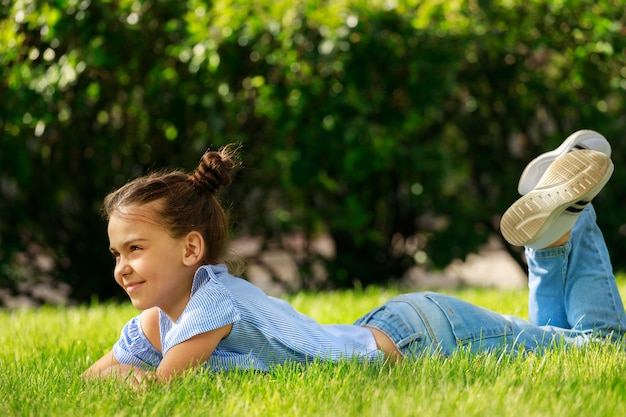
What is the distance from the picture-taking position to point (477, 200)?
21.2 feet

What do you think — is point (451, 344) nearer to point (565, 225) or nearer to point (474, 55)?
point (565, 225)

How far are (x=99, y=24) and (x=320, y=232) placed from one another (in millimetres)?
2186

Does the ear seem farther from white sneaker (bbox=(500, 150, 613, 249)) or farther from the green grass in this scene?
white sneaker (bbox=(500, 150, 613, 249))

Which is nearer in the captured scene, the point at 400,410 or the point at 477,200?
the point at 400,410

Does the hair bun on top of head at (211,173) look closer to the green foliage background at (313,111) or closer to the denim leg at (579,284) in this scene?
the denim leg at (579,284)

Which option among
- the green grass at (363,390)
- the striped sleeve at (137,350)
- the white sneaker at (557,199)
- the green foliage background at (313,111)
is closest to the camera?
the green grass at (363,390)

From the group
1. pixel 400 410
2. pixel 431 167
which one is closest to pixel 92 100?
pixel 431 167

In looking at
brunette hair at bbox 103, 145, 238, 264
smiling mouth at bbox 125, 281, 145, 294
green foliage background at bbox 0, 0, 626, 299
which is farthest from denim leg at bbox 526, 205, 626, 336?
green foliage background at bbox 0, 0, 626, 299

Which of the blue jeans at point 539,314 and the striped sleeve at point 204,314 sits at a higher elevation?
the striped sleeve at point 204,314

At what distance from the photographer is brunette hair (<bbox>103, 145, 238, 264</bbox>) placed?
2.51 meters

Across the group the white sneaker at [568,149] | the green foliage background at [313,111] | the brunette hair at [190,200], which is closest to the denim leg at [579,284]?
the white sneaker at [568,149]

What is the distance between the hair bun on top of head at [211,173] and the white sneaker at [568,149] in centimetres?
116

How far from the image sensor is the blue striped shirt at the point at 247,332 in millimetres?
2375

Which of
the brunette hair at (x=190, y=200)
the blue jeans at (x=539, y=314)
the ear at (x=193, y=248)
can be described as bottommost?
the blue jeans at (x=539, y=314)
